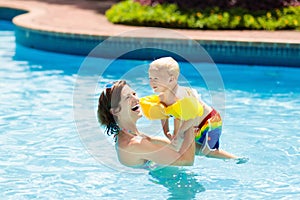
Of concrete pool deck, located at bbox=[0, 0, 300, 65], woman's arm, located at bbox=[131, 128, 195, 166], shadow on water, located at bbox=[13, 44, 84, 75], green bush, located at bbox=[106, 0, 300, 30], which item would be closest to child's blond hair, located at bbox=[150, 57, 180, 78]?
woman's arm, located at bbox=[131, 128, 195, 166]

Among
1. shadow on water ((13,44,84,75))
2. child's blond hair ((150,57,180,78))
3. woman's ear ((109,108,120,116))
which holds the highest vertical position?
child's blond hair ((150,57,180,78))

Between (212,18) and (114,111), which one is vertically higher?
(114,111)

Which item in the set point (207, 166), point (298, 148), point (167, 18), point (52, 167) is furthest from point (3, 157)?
point (167, 18)

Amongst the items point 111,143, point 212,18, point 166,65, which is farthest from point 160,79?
point 212,18

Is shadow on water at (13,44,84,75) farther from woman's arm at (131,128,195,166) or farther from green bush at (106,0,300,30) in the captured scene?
woman's arm at (131,128,195,166)

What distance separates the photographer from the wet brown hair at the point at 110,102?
4.98 m

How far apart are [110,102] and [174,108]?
1.63 feet

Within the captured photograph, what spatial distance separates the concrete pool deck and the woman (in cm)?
519

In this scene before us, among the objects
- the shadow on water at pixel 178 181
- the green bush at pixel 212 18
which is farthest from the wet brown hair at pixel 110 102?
the green bush at pixel 212 18

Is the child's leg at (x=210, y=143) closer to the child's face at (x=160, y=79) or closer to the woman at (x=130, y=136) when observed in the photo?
the woman at (x=130, y=136)

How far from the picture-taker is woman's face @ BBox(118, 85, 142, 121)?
4977mm

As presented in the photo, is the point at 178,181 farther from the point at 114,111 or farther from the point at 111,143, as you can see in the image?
the point at 111,143

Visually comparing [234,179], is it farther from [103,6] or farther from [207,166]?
[103,6]

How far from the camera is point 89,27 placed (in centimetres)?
1170
